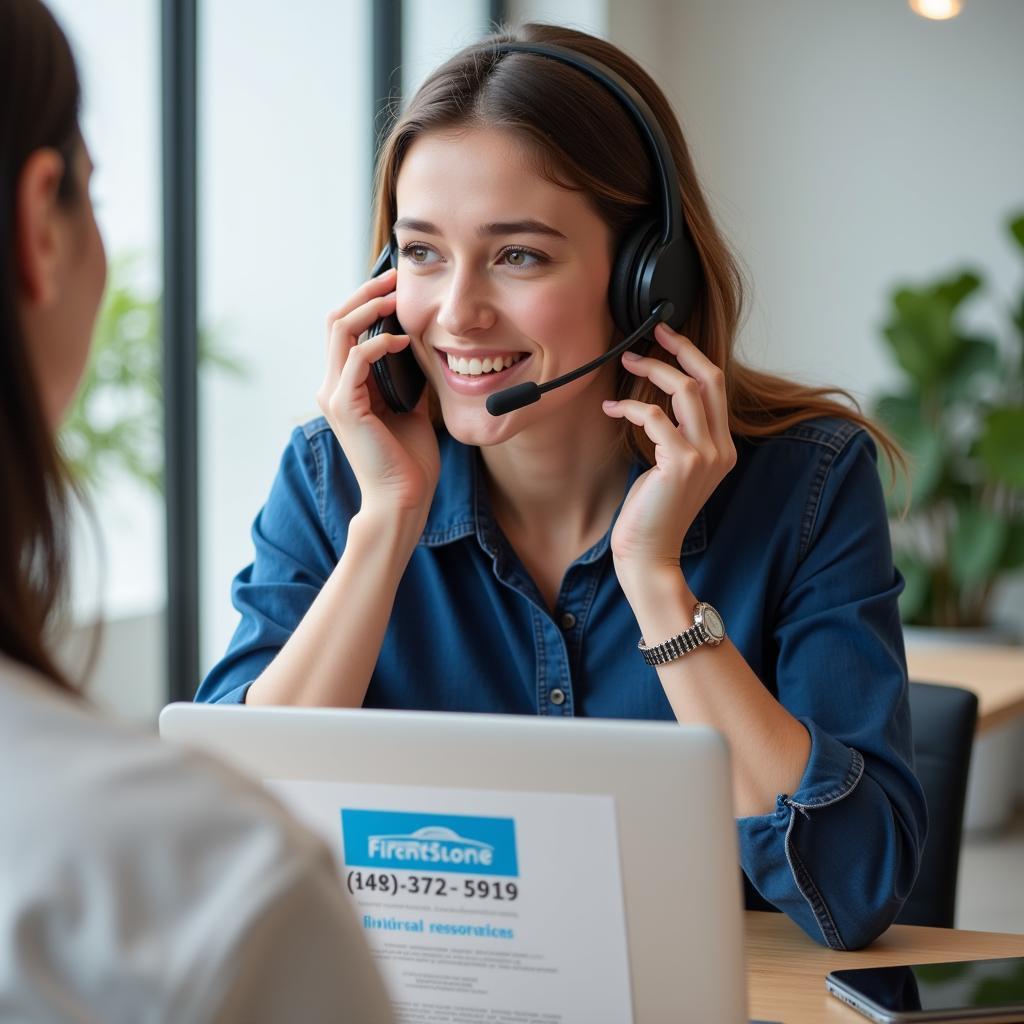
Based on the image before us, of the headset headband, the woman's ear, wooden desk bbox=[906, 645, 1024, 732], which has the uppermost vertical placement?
the headset headband

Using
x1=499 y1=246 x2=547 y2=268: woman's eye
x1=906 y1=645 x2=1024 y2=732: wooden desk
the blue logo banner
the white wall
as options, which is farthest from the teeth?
the white wall

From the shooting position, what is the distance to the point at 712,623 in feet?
4.25

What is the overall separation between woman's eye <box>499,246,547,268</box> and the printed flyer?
733 mm

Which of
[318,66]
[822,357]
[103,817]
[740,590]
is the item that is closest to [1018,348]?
[822,357]

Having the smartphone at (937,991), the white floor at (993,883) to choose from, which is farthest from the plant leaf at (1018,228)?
the smartphone at (937,991)

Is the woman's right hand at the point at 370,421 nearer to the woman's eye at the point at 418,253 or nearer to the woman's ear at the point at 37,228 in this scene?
the woman's eye at the point at 418,253

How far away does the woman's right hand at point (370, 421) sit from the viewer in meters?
1.47

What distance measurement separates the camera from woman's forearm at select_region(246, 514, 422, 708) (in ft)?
4.44

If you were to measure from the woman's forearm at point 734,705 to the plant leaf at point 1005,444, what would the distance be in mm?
2353

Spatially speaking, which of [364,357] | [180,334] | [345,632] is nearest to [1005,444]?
[180,334]

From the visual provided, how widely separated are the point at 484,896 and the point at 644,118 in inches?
35.4

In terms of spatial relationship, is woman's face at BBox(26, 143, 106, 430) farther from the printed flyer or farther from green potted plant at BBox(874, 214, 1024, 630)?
green potted plant at BBox(874, 214, 1024, 630)

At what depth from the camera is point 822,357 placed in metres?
4.10

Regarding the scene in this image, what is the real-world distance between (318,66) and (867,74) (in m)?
1.63
